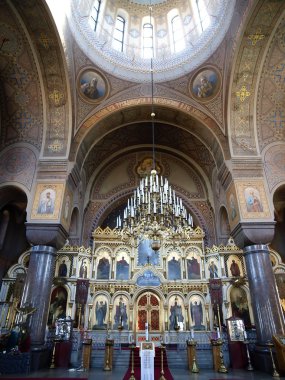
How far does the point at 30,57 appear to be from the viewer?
382 inches

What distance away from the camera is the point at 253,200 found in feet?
32.2

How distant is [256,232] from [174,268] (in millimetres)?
4825

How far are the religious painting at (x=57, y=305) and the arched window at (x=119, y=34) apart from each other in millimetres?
11501

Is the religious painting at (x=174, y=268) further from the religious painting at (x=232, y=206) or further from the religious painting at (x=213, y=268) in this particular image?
the religious painting at (x=232, y=206)

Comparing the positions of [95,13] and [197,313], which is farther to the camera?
[95,13]

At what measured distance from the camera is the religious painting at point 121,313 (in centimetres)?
1166

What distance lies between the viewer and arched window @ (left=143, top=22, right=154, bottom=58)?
1345 centimetres

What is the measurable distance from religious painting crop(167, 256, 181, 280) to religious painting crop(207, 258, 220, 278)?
1368 mm

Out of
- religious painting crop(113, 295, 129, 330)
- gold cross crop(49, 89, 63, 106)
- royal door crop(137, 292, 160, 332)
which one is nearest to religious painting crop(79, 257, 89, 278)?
religious painting crop(113, 295, 129, 330)

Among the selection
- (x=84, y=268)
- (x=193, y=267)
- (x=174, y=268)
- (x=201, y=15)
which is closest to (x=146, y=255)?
(x=174, y=268)

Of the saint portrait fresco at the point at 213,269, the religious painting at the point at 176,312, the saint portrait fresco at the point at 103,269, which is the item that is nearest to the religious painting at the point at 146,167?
the saint portrait fresco at the point at 103,269

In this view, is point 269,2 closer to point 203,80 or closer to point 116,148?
point 203,80

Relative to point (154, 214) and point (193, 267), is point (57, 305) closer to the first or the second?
point (193, 267)

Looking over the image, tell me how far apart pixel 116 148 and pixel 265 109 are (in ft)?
24.2
